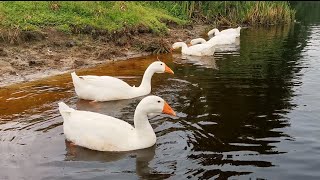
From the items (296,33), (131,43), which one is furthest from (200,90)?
(296,33)

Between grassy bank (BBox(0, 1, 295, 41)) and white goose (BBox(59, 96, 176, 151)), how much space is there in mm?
8923

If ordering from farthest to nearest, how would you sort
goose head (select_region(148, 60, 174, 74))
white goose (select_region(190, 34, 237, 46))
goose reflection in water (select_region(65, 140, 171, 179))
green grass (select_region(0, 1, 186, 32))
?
white goose (select_region(190, 34, 237, 46)), green grass (select_region(0, 1, 186, 32)), goose head (select_region(148, 60, 174, 74)), goose reflection in water (select_region(65, 140, 171, 179))

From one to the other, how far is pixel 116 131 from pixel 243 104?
140 inches

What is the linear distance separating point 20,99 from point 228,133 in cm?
525

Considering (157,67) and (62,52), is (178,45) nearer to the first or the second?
(62,52)

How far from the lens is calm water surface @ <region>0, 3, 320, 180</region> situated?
A: 6590mm

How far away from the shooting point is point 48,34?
1664 centimetres

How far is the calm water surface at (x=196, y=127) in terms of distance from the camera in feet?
21.6

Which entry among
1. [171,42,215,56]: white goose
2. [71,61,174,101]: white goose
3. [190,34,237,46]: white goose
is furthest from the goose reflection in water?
[190,34,237,46]: white goose

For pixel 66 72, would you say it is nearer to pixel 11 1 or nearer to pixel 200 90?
pixel 200 90

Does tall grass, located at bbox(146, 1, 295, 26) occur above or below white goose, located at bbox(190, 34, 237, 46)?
above

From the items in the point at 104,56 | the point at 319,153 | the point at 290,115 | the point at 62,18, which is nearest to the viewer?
the point at 319,153

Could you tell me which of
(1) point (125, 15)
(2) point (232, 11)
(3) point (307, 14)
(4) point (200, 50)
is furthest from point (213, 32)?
(3) point (307, 14)

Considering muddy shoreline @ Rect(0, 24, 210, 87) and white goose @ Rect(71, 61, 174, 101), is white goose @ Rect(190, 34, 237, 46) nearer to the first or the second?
muddy shoreline @ Rect(0, 24, 210, 87)
